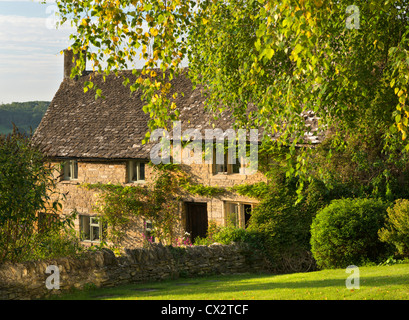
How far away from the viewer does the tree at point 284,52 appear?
571 centimetres

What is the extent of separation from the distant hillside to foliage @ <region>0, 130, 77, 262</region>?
158 feet

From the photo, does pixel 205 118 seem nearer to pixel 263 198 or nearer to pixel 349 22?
pixel 263 198

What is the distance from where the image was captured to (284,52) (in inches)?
380

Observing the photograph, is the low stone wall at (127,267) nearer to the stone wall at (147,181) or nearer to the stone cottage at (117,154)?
the stone cottage at (117,154)

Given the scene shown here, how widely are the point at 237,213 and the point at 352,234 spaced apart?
5.89m

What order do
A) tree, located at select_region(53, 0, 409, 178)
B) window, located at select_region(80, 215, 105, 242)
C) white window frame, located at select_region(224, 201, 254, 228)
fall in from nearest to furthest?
1. tree, located at select_region(53, 0, 409, 178)
2. white window frame, located at select_region(224, 201, 254, 228)
3. window, located at select_region(80, 215, 105, 242)

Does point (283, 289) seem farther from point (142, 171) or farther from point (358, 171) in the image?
A: point (142, 171)

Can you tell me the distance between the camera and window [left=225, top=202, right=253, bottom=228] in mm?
17781

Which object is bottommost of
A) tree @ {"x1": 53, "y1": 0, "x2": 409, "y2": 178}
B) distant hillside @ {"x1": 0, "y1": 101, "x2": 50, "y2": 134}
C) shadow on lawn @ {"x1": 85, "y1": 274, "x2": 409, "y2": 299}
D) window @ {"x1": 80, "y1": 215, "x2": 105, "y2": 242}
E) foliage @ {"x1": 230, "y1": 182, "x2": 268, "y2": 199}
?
window @ {"x1": 80, "y1": 215, "x2": 105, "y2": 242}

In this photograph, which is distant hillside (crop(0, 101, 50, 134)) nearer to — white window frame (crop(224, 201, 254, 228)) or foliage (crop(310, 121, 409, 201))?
white window frame (crop(224, 201, 254, 228))

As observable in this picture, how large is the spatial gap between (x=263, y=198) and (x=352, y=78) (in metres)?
8.41

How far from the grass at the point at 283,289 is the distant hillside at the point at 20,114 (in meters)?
49.2

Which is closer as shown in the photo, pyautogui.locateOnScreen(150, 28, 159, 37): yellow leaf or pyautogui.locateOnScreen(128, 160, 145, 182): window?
pyautogui.locateOnScreen(150, 28, 159, 37): yellow leaf

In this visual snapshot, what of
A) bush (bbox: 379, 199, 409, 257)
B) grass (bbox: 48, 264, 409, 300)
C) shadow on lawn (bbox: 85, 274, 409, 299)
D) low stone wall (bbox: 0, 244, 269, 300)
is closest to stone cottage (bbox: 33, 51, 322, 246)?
low stone wall (bbox: 0, 244, 269, 300)
